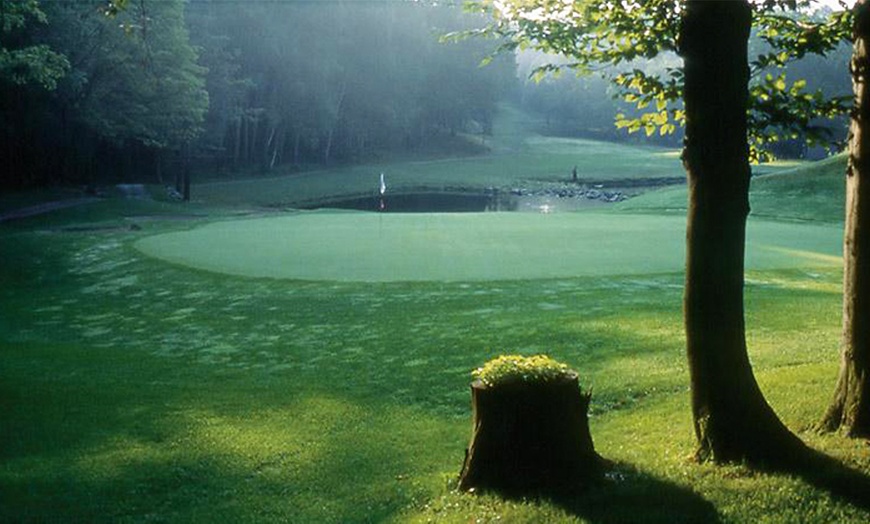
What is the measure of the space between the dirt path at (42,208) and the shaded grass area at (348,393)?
19894 mm

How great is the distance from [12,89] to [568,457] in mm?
42194

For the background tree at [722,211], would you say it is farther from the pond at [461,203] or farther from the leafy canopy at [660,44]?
the pond at [461,203]

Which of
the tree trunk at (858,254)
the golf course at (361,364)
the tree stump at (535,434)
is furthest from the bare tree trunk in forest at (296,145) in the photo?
the tree stump at (535,434)

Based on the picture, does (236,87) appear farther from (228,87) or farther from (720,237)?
(720,237)

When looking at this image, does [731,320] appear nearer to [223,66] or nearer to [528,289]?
[528,289]

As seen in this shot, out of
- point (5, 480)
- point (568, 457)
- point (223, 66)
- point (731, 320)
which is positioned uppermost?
point (223, 66)

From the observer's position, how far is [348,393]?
11.1 meters

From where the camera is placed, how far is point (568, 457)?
6562mm

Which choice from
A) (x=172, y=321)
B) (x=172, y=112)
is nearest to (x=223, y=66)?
(x=172, y=112)

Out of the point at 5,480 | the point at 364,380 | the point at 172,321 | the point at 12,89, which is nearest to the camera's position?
the point at 5,480

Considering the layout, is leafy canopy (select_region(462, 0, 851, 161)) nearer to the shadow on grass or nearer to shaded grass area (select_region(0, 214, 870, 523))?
shaded grass area (select_region(0, 214, 870, 523))

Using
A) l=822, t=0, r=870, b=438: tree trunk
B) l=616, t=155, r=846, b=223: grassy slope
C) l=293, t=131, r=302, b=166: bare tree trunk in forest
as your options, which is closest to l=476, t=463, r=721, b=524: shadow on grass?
l=822, t=0, r=870, b=438: tree trunk

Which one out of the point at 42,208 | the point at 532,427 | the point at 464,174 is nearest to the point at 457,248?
the point at 532,427

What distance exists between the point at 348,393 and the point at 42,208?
33.6 meters
